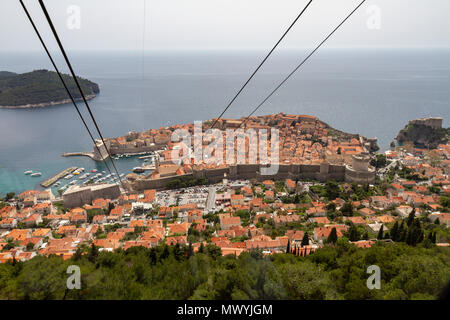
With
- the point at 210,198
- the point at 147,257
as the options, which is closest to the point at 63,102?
the point at 210,198

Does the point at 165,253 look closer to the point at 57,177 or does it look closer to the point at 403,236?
the point at 403,236

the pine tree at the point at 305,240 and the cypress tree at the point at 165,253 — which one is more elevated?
the cypress tree at the point at 165,253

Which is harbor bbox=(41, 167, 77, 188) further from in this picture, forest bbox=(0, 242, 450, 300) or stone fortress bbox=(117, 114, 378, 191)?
forest bbox=(0, 242, 450, 300)

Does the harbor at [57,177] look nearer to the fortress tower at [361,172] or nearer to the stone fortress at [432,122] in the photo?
the fortress tower at [361,172]

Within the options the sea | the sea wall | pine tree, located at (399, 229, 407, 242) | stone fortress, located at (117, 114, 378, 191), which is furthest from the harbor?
pine tree, located at (399, 229, 407, 242)

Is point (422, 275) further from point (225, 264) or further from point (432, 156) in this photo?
point (432, 156)

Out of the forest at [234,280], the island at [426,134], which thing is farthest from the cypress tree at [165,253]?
the island at [426,134]
